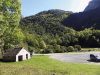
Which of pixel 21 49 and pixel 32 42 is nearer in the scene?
pixel 21 49

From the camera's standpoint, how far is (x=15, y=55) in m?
75.3

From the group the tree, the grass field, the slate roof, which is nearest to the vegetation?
the tree

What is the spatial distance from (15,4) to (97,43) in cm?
12199

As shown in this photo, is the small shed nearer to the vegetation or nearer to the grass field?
the vegetation

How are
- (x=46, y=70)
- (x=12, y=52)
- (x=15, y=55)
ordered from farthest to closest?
(x=12, y=52) < (x=15, y=55) < (x=46, y=70)

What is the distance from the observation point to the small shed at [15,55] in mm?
75050

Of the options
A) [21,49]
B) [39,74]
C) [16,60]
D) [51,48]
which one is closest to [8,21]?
[39,74]

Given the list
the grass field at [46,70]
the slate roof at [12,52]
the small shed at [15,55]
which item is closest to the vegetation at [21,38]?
the slate roof at [12,52]

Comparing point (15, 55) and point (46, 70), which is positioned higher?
point (15, 55)

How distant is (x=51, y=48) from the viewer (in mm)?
124938

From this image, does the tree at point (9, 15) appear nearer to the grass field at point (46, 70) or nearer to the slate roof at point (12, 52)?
the grass field at point (46, 70)

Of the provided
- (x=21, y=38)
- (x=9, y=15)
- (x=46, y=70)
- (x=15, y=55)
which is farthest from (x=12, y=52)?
(x=9, y=15)

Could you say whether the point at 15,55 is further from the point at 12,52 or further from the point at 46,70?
the point at 46,70

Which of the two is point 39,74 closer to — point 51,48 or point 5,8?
point 5,8
